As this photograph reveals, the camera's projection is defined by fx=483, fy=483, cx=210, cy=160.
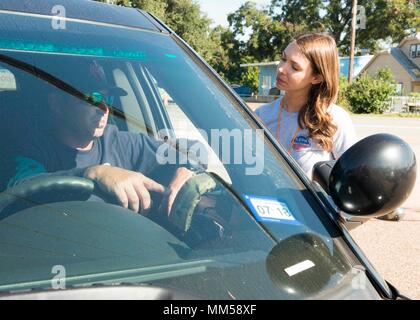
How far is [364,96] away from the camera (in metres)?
27.7

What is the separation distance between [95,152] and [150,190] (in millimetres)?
308

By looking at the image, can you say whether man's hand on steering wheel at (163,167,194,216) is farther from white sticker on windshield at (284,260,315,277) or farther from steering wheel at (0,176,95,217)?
white sticker on windshield at (284,260,315,277)

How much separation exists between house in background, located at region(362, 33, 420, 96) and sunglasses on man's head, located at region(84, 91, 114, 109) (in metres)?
44.7

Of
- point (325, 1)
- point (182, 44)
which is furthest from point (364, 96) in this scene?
point (182, 44)

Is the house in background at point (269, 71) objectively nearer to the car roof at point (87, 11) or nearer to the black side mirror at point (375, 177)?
the car roof at point (87, 11)

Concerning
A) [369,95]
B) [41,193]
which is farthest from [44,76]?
[369,95]

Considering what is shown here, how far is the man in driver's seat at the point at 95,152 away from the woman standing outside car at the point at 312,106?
95 centimetres

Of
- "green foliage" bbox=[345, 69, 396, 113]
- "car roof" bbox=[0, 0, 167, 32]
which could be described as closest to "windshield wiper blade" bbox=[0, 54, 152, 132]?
"car roof" bbox=[0, 0, 167, 32]

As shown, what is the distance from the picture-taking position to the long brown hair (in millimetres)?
2529

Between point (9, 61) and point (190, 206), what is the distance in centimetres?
75

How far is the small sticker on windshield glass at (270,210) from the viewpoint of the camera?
4.73 ft

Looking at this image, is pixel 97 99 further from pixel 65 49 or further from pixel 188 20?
pixel 188 20

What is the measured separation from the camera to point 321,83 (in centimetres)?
263
